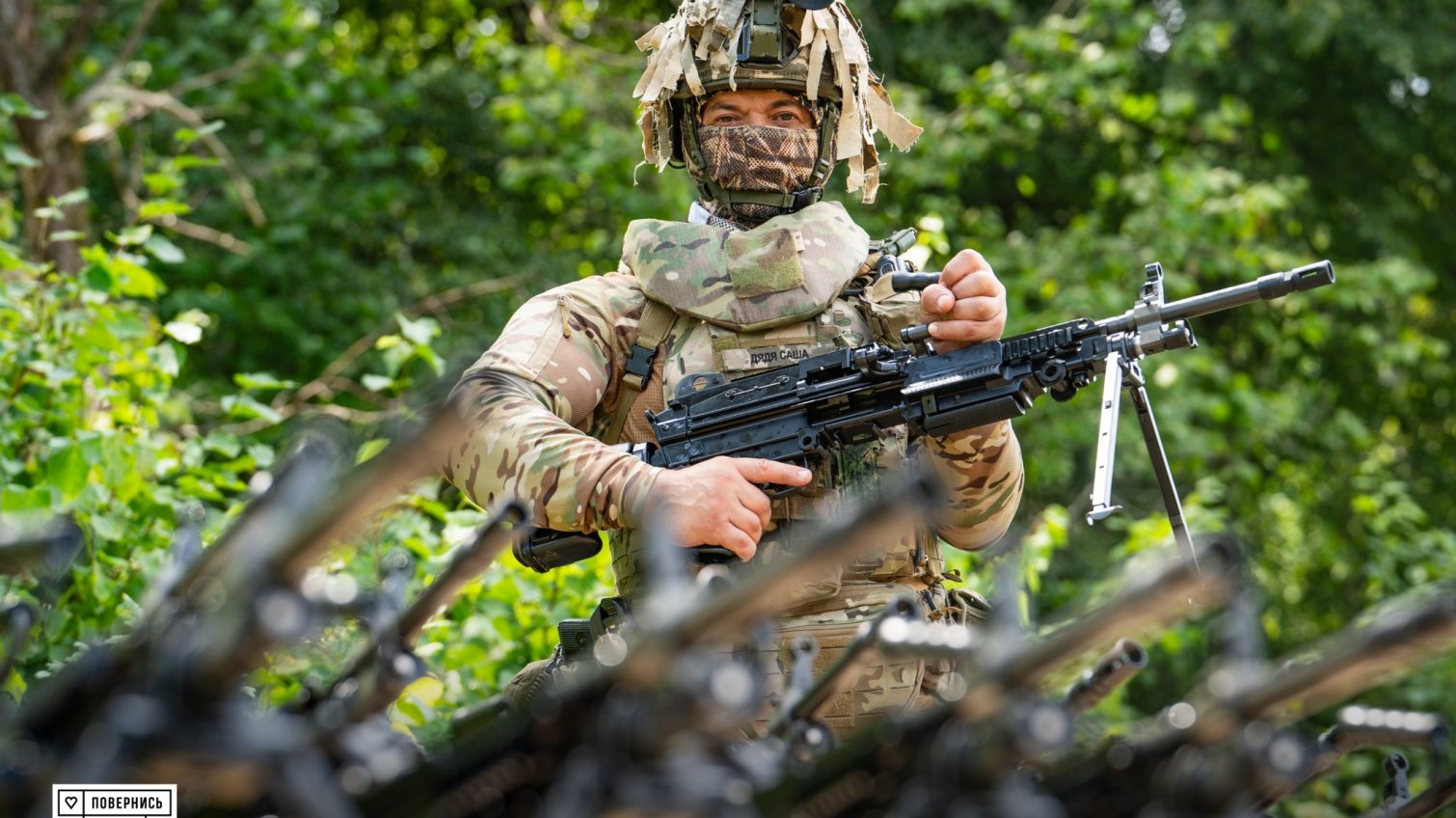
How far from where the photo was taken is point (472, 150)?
36.0 ft

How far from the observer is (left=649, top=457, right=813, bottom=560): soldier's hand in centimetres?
293

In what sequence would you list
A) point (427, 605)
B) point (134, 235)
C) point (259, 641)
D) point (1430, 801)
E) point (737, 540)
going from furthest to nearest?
point (134, 235), point (737, 540), point (1430, 801), point (427, 605), point (259, 641)

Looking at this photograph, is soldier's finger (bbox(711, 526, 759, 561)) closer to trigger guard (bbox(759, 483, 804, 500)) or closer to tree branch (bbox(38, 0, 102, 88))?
trigger guard (bbox(759, 483, 804, 500))

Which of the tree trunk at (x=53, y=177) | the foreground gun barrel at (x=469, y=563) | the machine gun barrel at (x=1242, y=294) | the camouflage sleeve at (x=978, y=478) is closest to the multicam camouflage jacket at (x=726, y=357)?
the camouflage sleeve at (x=978, y=478)

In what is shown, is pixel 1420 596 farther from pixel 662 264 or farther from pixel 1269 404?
pixel 1269 404

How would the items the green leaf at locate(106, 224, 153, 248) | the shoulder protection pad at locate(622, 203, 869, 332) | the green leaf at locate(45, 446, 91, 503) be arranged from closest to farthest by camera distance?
the shoulder protection pad at locate(622, 203, 869, 332) → the green leaf at locate(45, 446, 91, 503) → the green leaf at locate(106, 224, 153, 248)

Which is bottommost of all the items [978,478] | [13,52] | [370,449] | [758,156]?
[13,52]

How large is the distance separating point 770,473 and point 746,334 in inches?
15.8

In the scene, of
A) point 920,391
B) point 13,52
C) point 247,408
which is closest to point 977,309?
point 920,391

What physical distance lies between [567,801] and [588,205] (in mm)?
9293

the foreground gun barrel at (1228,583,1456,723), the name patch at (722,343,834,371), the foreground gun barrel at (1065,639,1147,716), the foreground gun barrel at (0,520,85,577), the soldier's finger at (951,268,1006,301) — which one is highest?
the foreground gun barrel at (1228,583,1456,723)

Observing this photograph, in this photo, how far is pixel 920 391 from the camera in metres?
3.07

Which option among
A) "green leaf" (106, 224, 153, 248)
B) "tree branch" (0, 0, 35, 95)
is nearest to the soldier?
"green leaf" (106, 224, 153, 248)

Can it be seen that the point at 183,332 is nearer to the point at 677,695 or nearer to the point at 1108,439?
the point at 1108,439
